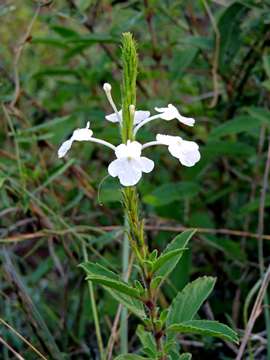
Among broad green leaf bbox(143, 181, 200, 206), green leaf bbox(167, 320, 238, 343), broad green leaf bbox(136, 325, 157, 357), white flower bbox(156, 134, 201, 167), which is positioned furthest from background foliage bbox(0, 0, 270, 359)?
white flower bbox(156, 134, 201, 167)

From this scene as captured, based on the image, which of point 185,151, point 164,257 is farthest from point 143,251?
point 185,151

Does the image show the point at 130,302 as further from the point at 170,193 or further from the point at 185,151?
the point at 170,193

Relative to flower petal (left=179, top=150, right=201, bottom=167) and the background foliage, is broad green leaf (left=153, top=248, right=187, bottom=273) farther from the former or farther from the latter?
the background foliage

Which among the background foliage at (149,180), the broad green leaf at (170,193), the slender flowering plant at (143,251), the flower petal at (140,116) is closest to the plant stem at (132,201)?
the slender flowering plant at (143,251)

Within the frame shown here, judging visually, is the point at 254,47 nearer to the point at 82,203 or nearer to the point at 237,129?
the point at 237,129

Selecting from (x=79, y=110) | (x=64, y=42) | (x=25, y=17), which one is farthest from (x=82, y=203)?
(x=25, y=17)

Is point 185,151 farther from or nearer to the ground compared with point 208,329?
farther from the ground
